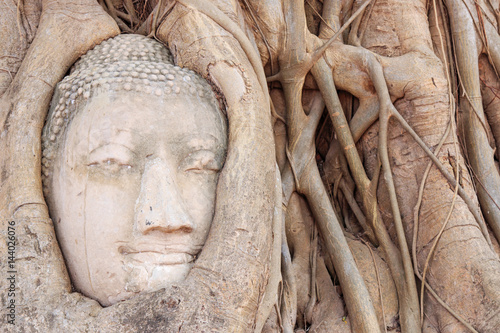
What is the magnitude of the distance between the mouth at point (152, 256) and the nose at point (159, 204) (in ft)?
0.21

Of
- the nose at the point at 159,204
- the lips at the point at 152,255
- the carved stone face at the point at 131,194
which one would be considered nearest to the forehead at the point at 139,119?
the carved stone face at the point at 131,194

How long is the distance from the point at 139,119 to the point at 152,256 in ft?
1.44

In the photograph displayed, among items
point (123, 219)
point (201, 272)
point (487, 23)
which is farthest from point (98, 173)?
point (487, 23)

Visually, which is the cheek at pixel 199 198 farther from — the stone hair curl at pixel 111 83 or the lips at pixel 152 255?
the stone hair curl at pixel 111 83

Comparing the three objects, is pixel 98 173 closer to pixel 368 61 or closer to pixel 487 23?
pixel 368 61

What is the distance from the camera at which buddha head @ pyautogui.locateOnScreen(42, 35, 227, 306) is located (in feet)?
4.88

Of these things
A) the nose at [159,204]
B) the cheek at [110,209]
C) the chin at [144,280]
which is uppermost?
the nose at [159,204]

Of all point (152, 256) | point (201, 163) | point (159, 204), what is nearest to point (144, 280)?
point (152, 256)

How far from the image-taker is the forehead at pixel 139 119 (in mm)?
1538

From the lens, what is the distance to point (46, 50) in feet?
5.79

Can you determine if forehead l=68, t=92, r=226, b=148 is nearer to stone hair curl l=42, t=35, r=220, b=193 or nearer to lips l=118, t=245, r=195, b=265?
stone hair curl l=42, t=35, r=220, b=193

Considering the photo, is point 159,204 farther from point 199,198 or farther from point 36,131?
point 36,131

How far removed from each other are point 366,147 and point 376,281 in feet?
2.15

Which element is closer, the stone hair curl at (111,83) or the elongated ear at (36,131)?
the elongated ear at (36,131)
